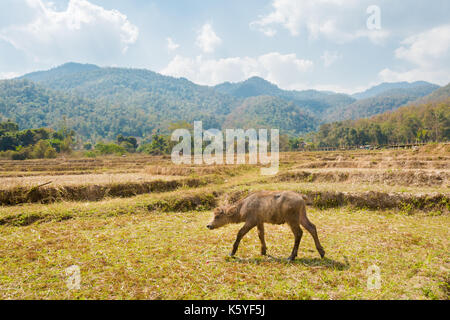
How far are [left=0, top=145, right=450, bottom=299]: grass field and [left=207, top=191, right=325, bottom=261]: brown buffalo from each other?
0.65 meters

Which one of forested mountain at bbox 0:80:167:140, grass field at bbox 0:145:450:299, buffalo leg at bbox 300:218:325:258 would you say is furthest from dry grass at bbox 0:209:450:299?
forested mountain at bbox 0:80:167:140

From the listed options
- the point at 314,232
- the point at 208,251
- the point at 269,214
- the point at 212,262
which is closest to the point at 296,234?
the point at 314,232

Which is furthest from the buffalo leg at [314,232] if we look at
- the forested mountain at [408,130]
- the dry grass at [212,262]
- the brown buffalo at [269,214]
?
the forested mountain at [408,130]

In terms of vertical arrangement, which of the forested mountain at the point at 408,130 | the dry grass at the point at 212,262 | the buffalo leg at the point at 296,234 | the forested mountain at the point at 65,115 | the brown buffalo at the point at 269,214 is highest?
the forested mountain at the point at 65,115

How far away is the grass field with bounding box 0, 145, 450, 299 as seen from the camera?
489cm

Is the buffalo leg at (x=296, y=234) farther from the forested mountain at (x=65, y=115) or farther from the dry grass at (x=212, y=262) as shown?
the forested mountain at (x=65, y=115)

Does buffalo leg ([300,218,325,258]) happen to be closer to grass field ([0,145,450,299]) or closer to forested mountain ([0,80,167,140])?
grass field ([0,145,450,299])

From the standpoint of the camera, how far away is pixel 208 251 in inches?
263

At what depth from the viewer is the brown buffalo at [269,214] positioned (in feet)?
19.5

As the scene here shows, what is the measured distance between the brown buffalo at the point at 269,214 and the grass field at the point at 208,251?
65 cm

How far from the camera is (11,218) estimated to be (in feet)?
29.9

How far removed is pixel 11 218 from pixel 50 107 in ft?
696
